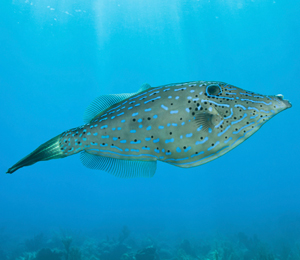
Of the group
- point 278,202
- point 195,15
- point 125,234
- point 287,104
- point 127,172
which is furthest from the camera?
point 278,202

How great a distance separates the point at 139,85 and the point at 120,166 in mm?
68448

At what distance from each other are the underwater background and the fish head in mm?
17293

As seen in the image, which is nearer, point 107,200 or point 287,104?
point 287,104

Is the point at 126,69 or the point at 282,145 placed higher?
the point at 126,69

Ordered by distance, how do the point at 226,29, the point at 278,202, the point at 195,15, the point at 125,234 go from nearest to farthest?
the point at 125,234, the point at 195,15, the point at 226,29, the point at 278,202

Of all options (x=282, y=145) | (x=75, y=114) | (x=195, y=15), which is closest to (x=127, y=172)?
(x=195, y=15)

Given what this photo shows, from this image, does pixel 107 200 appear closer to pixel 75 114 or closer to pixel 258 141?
pixel 75 114

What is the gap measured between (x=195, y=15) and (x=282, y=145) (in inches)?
2560

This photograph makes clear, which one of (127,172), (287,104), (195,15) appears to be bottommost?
(127,172)

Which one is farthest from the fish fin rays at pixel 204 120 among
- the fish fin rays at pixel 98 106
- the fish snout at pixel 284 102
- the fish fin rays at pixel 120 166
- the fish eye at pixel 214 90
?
the fish fin rays at pixel 98 106

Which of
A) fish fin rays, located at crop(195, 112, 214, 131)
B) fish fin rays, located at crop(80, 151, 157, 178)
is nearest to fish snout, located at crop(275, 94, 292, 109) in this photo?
fish fin rays, located at crop(195, 112, 214, 131)

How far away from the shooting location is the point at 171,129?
6.62ft

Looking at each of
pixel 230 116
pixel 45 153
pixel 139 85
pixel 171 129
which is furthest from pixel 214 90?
pixel 139 85

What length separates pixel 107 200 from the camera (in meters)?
79.4
